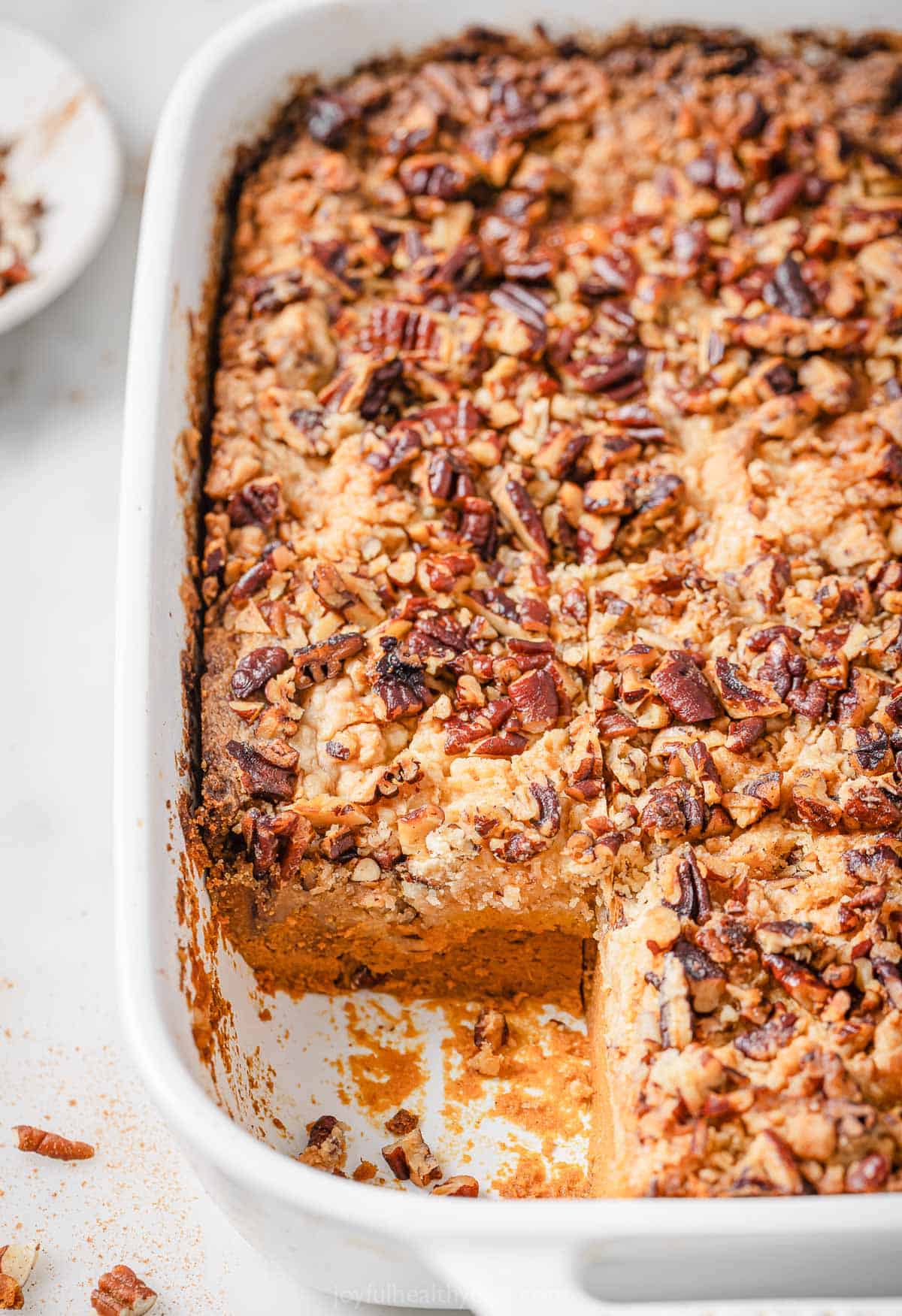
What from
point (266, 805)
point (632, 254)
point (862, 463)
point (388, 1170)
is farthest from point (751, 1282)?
point (632, 254)

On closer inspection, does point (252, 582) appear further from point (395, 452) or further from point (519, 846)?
point (519, 846)

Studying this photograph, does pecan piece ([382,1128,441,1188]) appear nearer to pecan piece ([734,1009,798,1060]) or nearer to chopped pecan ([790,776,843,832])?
pecan piece ([734,1009,798,1060])

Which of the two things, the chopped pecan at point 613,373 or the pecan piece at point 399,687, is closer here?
the pecan piece at point 399,687

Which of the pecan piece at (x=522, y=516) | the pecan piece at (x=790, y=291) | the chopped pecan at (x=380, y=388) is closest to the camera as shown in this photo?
the pecan piece at (x=522, y=516)

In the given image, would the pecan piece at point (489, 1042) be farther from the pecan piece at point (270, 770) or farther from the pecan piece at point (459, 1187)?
the pecan piece at point (270, 770)

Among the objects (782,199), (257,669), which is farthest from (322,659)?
(782,199)

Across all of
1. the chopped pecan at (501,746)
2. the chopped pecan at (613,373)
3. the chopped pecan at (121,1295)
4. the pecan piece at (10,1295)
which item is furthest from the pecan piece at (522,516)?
the pecan piece at (10,1295)

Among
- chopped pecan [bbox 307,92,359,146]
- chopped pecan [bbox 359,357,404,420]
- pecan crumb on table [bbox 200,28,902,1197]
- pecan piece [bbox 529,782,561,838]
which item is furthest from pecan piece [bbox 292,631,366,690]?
chopped pecan [bbox 307,92,359,146]
